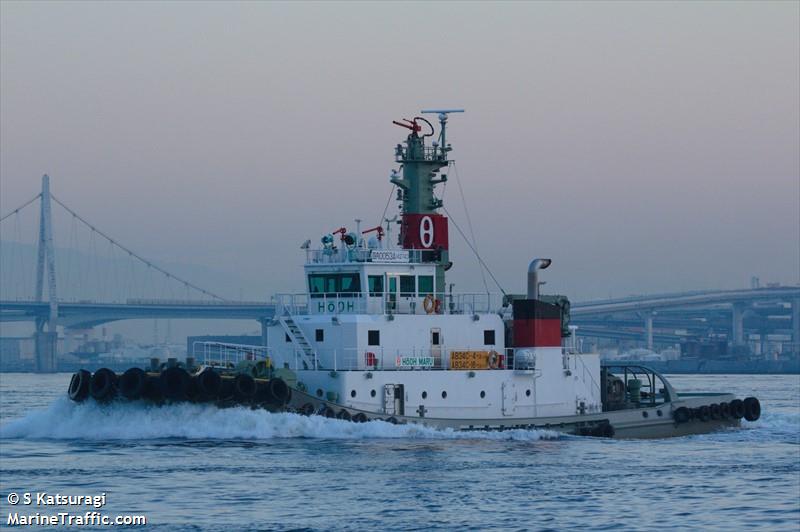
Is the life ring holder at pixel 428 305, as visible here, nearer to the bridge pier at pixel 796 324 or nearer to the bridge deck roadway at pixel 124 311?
the bridge deck roadway at pixel 124 311

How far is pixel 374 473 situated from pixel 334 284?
8527mm

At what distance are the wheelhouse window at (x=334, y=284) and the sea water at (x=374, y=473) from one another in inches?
166

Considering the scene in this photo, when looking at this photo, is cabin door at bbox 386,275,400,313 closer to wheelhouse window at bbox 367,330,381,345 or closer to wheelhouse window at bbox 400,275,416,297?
wheelhouse window at bbox 400,275,416,297

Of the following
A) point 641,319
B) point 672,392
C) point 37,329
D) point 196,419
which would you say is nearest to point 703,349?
point 641,319

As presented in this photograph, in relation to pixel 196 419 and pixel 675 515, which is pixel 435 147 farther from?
pixel 675 515

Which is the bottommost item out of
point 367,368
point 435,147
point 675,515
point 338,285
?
point 675,515

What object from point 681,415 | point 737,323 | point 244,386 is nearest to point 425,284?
point 244,386

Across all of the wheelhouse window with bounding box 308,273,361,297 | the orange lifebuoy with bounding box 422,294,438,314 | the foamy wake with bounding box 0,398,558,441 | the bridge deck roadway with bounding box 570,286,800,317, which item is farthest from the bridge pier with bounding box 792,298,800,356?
the foamy wake with bounding box 0,398,558,441

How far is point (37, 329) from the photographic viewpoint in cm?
11912

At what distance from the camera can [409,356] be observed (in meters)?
34.5

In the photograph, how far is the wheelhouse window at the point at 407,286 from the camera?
3538cm

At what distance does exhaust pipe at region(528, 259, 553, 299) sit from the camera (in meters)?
36.3

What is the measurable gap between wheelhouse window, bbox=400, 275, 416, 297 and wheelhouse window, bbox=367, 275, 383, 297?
1.96ft

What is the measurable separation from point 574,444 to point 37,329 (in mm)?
92314
